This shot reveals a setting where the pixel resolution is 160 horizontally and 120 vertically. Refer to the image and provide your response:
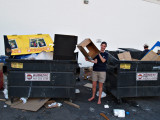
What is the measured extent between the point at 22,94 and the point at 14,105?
0.32m

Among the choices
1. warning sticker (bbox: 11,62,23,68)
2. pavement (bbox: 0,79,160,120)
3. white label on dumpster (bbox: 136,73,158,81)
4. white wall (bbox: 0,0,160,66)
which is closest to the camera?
pavement (bbox: 0,79,160,120)

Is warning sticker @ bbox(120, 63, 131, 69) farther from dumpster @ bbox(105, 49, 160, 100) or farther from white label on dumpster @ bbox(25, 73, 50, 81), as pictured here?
white label on dumpster @ bbox(25, 73, 50, 81)

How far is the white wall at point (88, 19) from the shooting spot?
18.1 feet

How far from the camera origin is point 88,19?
Result: 6.86m

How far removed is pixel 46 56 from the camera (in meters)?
3.34

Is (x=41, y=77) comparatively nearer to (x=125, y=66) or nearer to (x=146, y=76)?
(x=125, y=66)

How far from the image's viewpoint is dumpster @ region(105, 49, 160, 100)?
3.23 metres

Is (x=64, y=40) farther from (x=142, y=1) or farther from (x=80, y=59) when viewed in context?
(x=142, y=1)

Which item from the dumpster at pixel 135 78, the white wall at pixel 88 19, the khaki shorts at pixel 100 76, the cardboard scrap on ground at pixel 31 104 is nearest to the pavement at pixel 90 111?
the cardboard scrap on ground at pixel 31 104

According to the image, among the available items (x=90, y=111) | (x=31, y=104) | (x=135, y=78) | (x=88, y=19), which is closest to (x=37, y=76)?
(x=31, y=104)

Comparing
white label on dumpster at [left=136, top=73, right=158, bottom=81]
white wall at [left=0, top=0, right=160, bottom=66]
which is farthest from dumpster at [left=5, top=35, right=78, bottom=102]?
white wall at [left=0, top=0, right=160, bottom=66]

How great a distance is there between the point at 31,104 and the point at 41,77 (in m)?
0.67

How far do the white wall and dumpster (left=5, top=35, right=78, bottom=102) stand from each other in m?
3.04

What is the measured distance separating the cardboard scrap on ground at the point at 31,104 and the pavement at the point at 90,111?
0.25 feet
